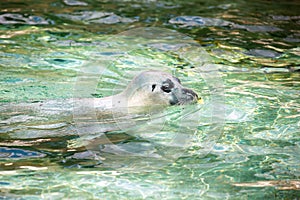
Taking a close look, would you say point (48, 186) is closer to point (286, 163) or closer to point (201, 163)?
point (201, 163)

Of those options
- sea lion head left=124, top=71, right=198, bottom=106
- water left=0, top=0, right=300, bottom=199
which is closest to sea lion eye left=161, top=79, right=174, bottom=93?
sea lion head left=124, top=71, right=198, bottom=106

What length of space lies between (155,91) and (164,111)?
0.22 m

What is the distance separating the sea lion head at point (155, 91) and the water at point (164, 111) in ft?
0.40

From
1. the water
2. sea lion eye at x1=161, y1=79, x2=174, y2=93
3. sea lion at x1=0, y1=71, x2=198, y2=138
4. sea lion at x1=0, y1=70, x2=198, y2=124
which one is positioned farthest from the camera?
sea lion eye at x1=161, y1=79, x2=174, y2=93

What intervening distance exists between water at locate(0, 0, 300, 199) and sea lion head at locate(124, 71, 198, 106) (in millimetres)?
123

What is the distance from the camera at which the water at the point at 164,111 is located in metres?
4.45

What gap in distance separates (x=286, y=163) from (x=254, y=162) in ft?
0.85

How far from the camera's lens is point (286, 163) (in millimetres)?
4840

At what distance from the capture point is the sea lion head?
5.95m

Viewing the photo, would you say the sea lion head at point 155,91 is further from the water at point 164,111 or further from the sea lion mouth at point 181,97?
the water at point 164,111

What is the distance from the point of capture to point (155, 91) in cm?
599

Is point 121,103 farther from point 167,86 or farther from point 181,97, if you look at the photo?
point 181,97

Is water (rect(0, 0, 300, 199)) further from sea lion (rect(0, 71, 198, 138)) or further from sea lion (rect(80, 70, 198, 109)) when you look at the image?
sea lion (rect(80, 70, 198, 109))

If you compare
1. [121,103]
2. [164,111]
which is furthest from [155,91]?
[121,103]
